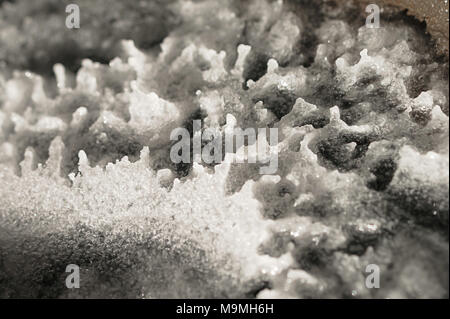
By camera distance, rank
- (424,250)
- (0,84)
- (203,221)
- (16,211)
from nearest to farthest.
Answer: (424,250) < (203,221) < (16,211) < (0,84)

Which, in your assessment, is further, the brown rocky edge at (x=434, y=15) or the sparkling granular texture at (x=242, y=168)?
the brown rocky edge at (x=434, y=15)

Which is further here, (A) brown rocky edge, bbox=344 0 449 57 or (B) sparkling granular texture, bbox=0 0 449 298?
(A) brown rocky edge, bbox=344 0 449 57

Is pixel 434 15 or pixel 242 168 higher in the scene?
pixel 434 15

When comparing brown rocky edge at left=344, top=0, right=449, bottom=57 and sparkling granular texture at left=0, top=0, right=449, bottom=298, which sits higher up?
brown rocky edge at left=344, top=0, right=449, bottom=57

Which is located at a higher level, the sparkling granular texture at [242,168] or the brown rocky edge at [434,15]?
the brown rocky edge at [434,15]

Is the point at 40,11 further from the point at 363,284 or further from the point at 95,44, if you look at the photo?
the point at 363,284

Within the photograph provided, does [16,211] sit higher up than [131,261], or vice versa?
[16,211]

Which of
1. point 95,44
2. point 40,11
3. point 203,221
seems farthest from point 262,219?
point 40,11
